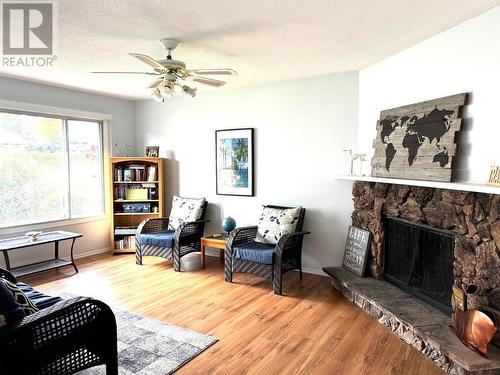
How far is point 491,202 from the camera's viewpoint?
2.25m

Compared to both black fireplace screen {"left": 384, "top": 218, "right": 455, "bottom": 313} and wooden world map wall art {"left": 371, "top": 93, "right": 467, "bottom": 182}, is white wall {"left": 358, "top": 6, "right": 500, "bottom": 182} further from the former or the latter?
black fireplace screen {"left": 384, "top": 218, "right": 455, "bottom": 313}

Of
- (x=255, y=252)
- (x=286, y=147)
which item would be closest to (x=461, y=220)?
(x=255, y=252)

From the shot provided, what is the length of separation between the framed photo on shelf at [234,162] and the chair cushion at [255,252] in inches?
38.8

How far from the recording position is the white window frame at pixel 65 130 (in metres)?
4.25

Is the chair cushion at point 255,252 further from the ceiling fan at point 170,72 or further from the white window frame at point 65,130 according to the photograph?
the white window frame at point 65,130

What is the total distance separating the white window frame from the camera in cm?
425

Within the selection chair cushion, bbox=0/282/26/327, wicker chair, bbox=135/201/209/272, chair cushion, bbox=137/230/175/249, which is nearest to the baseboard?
wicker chair, bbox=135/201/209/272

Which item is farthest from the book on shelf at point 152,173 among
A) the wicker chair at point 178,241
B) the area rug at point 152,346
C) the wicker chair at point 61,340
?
the wicker chair at point 61,340

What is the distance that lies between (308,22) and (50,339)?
2652 millimetres

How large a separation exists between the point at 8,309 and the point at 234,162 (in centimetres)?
341

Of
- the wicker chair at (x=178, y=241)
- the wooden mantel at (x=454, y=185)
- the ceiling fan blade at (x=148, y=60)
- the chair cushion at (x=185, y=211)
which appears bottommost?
the wicker chair at (x=178, y=241)

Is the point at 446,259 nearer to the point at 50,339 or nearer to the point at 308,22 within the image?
the point at 308,22

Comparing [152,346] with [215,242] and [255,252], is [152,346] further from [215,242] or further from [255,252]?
[215,242]

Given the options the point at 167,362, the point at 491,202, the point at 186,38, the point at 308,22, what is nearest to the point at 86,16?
the point at 186,38
